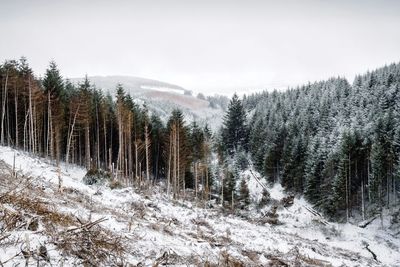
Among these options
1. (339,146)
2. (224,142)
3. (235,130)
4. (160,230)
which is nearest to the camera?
(160,230)

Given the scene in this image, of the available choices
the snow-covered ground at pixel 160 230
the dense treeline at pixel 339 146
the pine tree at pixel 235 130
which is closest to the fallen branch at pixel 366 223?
the snow-covered ground at pixel 160 230

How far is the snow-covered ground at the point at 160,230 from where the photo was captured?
4207mm

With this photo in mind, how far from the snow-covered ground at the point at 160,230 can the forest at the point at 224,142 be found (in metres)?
3.70

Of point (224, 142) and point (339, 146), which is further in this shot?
point (224, 142)

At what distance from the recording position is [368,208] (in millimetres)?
46500

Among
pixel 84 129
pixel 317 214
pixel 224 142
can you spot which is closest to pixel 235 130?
pixel 224 142

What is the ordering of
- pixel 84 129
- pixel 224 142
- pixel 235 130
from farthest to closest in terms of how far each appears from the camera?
1. pixel 235 130
2. pixel 224 142
3. pixel 84 129

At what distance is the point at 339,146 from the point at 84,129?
41.3 m

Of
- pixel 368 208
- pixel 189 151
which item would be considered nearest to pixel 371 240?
pixel 368 208

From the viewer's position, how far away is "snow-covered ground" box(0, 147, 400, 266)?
4.21 metres

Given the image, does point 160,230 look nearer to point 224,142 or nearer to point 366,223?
point 366,223

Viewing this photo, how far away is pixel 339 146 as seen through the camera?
55375mm

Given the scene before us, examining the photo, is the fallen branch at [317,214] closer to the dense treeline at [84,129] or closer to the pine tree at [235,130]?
the dense treeline at [84,129]

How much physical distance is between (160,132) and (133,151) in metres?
9.84
